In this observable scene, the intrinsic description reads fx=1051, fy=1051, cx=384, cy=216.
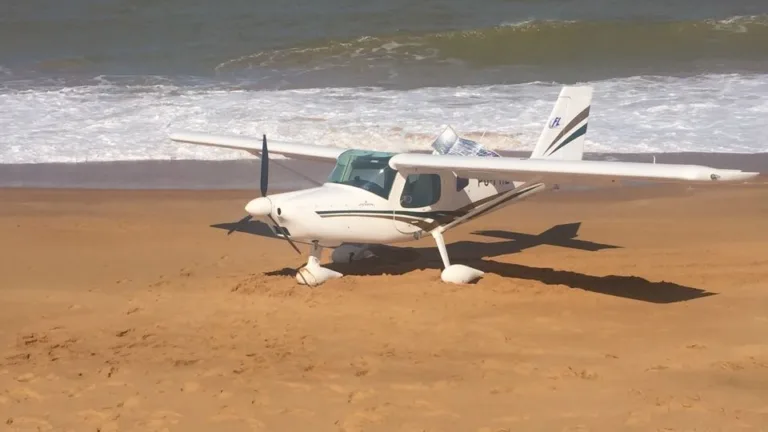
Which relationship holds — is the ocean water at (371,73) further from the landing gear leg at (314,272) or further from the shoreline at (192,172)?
the landing gear leg at (314,272)

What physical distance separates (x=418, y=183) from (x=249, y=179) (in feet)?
20.6

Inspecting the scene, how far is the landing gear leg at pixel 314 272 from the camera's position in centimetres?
1123

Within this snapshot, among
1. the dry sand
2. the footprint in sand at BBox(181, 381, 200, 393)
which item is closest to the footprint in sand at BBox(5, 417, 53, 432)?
the dry sand

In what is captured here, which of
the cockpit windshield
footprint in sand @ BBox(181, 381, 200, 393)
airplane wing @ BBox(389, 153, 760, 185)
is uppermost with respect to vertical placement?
airplane wing @ BBox(389, 153, 760, 185)

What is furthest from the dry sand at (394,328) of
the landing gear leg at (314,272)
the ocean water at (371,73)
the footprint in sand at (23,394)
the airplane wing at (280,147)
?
the ocean water at (371,73)

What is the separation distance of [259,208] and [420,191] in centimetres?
209

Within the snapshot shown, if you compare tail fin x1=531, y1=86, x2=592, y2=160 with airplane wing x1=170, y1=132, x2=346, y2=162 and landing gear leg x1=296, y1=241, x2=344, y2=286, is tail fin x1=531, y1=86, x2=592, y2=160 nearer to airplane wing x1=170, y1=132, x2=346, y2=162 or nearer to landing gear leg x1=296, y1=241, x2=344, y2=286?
airplane wing x1=170, y1=132, x2=346, y2=162

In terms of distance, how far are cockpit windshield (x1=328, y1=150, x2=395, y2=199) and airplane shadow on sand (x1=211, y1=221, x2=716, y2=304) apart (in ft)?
3.70

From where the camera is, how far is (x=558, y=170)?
34.4 feet

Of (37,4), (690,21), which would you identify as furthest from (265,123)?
(37,4)

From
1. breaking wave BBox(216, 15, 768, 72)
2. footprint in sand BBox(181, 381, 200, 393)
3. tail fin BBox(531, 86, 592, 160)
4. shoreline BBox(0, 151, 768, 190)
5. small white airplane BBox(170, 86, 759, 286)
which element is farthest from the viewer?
breaking wave BBox(216, 15, 768, 72)

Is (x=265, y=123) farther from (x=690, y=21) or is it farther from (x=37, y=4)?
(x=37, y=4)

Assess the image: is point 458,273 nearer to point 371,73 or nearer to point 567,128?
point 567,128

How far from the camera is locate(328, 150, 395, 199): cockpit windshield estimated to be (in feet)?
37.3
